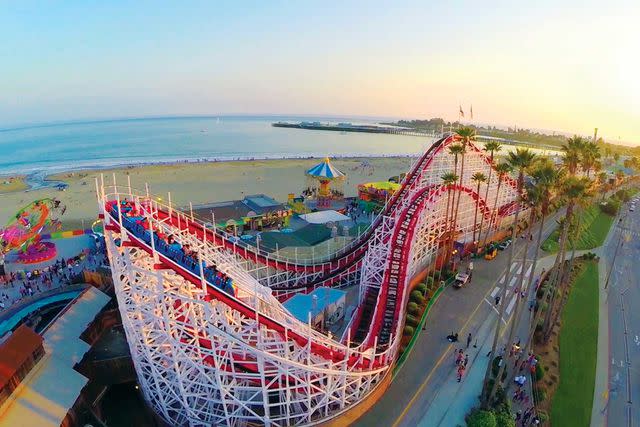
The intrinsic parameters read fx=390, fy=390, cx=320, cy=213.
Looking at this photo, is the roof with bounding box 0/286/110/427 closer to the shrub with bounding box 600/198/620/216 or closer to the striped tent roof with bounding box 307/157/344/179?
the striped tent roof with bounding box 307/157/344/179

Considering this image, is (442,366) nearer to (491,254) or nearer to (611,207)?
(491,254)

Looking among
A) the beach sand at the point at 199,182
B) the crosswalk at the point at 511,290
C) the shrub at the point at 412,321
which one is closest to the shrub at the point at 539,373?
the crosswalk at the point at 511,290

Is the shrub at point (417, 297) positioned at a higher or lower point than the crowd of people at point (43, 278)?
higher

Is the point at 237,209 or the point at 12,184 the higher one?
the point at 237,209

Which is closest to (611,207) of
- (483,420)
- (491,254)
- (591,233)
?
(591,233)

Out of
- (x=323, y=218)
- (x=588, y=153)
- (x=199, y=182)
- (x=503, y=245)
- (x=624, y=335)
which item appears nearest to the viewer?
(x=588, y=153)

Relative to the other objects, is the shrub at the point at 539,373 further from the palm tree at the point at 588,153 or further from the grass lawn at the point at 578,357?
the palm tree at the point at 588,153

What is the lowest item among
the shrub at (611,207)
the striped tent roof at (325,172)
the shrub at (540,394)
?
the shrub at (540,394)

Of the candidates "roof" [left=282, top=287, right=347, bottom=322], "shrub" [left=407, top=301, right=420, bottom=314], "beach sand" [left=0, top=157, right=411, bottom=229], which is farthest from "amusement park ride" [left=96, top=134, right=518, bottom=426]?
"beach sand" [left=0, top=157, right=411, bottom=229]
